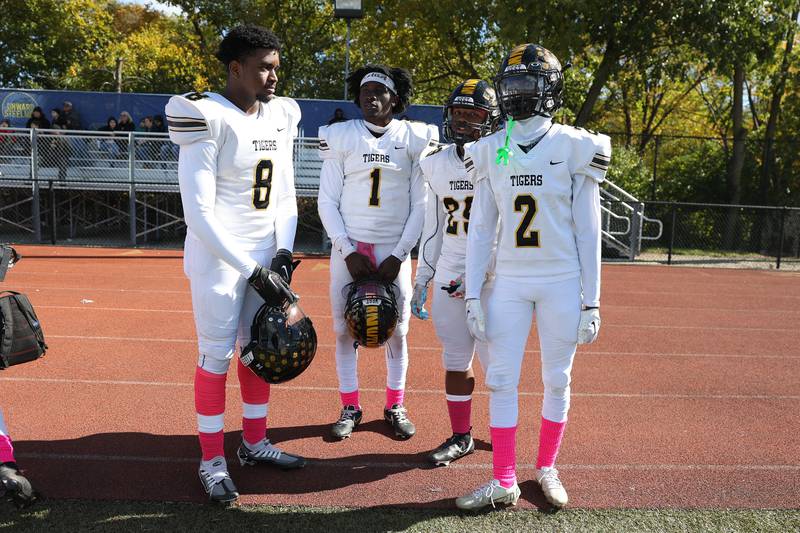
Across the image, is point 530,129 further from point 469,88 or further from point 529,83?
point 469,88

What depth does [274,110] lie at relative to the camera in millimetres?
3531

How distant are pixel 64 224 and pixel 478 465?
14.5 metres

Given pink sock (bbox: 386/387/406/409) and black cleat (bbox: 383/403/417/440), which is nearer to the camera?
black cleat (bbox: 383/403/417/440)

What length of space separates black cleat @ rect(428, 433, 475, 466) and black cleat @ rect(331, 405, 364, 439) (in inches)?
23.2

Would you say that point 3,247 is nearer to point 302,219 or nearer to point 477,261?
point 477,261

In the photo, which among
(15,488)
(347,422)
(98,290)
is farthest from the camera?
(98,290)

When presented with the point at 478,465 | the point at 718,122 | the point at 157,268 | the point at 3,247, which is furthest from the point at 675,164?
the point at 3,247

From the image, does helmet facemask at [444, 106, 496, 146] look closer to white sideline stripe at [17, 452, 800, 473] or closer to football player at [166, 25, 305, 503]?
football player at [166, 25, 305, 503]

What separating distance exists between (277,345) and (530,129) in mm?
1626

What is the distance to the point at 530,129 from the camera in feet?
10.8

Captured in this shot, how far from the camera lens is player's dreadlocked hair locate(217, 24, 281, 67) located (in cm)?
327

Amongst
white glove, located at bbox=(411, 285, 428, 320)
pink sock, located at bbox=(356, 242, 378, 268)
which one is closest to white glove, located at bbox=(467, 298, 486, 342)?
white glove, located at bbox=(411, 285, 428, 320)

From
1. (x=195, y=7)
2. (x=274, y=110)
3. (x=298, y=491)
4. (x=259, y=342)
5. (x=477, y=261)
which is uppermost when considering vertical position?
(x=195, y=7)

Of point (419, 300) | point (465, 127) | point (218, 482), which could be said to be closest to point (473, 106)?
point (465, 127)
